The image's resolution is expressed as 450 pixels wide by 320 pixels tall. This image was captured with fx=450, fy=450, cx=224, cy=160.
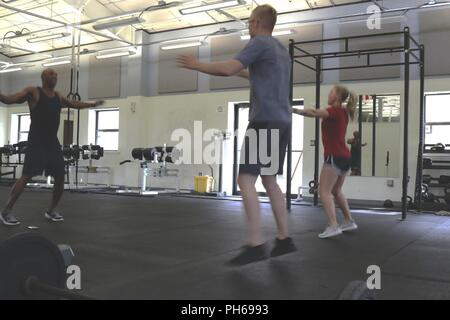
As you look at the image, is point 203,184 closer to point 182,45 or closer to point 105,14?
point 182,45

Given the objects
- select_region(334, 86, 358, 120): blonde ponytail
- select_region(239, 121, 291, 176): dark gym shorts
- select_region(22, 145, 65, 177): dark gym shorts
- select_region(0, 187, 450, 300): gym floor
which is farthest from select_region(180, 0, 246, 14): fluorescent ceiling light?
select_region(239, 121, 291, 176): dark gym shorts

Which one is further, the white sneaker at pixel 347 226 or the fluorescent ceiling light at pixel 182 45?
the fluorescent ceiling light at pixel 182 45

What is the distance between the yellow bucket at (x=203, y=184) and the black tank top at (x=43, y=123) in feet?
16.7

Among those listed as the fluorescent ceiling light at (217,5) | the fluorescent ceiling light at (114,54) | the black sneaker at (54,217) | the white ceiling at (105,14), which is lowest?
the black sneaker at (54,217)

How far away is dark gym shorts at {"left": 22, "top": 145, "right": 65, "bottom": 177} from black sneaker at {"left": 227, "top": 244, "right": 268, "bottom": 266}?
203 centimetres

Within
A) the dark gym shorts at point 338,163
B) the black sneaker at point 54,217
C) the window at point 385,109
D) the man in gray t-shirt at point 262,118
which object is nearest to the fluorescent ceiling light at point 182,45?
the window at point 385,109

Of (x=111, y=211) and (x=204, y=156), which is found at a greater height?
(x=204, y=156)

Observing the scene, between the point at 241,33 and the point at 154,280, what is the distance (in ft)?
23.1

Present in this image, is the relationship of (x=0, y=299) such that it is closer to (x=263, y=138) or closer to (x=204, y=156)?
(x=263, y=138)

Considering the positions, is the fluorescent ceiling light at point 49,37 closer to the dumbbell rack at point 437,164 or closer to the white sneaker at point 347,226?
the dumbbell rack at point 437,164

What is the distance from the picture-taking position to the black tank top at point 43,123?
3400 mm

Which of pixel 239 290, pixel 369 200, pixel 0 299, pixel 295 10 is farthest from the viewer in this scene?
pixel 295 10
